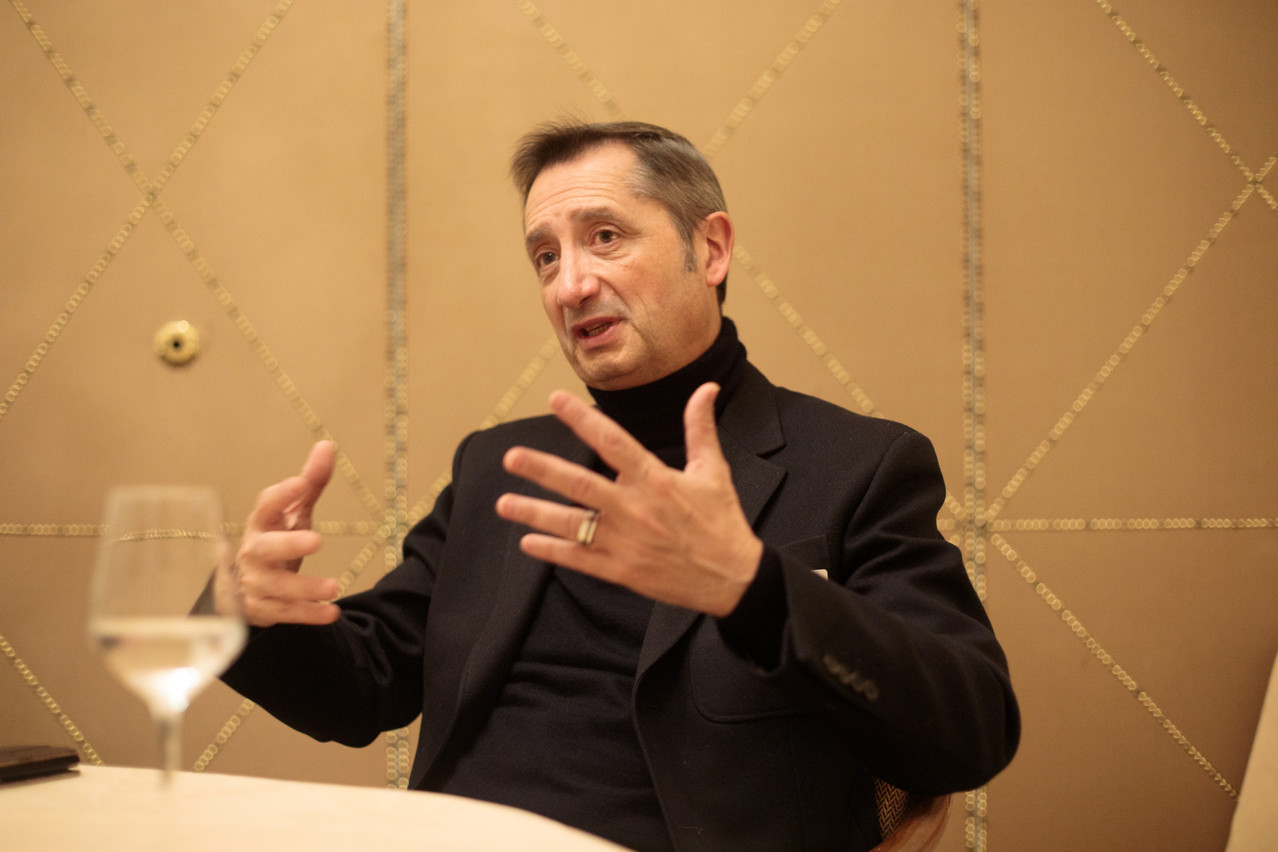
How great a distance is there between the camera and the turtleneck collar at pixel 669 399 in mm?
1617

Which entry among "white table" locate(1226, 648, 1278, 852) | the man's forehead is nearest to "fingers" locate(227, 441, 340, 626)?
the man's forehead

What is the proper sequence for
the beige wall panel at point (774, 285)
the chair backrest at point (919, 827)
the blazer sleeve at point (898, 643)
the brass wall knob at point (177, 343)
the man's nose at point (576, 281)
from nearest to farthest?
the blazer sleeve at point (898, 643)
the chair backrest at point (919, 827)
the man's nose at point (576, 281)
the beige wall panel at point (774, 285)
the brass wall knob at point (177, 343)

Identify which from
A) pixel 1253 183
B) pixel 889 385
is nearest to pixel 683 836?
pixel 889 385

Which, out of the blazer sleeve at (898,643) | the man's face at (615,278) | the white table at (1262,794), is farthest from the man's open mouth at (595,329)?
the white table at (1262,794)

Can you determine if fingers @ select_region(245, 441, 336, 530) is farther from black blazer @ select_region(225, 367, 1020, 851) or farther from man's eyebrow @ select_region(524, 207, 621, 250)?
man's eyebrow @ select_region(524, 207, 621, 250)

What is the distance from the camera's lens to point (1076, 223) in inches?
93.2

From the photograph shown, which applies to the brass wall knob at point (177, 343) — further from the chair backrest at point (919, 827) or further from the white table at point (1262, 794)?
the white table at point (1262, 794)

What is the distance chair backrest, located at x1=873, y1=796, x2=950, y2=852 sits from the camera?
1146mm

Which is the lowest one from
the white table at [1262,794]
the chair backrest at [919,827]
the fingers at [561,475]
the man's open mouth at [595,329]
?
the white table at [1262,794]

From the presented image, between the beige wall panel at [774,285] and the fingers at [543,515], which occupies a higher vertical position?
the beige wall panel at [774,285]

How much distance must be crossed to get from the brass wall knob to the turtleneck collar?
4.63 ft

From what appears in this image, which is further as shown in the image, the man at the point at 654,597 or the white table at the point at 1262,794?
the white table at the point at 1262,794

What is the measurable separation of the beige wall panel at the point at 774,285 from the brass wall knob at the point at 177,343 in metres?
0.04

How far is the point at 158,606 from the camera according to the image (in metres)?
0.64
